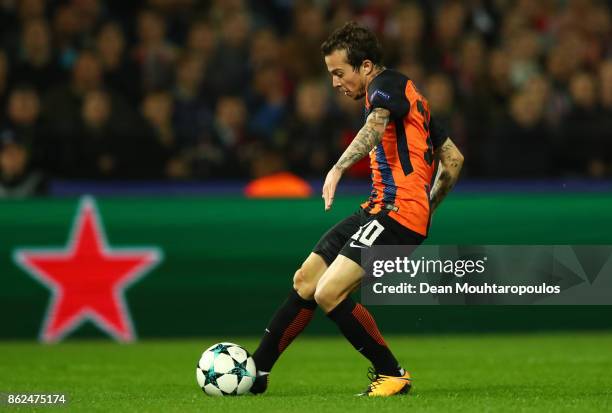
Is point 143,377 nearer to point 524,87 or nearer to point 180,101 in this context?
point 180,101

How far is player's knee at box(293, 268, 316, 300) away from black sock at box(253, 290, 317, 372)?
0.03 meters

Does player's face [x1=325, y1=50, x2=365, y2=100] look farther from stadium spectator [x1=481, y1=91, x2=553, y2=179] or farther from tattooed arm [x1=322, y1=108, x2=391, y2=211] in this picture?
stadium spectator [x1=481, y1=91, x2=553, y2=179]

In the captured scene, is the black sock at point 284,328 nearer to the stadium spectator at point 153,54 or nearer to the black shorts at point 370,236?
the black shorts at point 370,236

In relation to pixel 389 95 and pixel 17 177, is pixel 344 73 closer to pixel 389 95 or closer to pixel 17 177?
pixel 389 95

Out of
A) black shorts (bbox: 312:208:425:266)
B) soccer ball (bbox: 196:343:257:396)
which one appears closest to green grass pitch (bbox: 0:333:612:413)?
soccer ball (bbox: 196:343:257:396)

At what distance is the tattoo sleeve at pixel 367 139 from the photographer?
6.57 metres

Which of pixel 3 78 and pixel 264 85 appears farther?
pixel 264 85

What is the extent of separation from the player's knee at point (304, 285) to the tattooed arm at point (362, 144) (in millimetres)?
756

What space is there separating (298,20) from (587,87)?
326cm

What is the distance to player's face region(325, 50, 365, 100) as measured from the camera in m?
7.08

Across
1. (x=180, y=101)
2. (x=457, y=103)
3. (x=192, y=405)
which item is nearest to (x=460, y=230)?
(x=457, y=103)

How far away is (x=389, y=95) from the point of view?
6828 mm

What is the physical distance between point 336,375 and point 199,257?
10.1ft

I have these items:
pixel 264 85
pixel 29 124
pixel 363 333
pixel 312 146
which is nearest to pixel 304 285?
pixel 363 333
